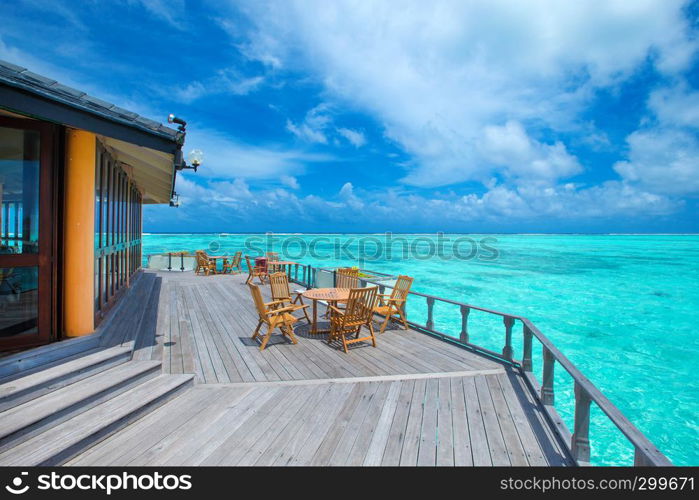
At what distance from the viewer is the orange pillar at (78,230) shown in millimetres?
3670

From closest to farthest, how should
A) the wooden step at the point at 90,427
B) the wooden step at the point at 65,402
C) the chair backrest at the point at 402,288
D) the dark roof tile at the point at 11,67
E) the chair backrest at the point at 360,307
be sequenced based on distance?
the wooden step at the point at 90,427 → the wooden step at the point at 65,402 → the dark roof tile at the point at 11,67 → the chair backrest at the point at 360,307 → the chair backrest at the point at 402,288

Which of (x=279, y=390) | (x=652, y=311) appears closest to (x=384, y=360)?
(x=279, y=390)

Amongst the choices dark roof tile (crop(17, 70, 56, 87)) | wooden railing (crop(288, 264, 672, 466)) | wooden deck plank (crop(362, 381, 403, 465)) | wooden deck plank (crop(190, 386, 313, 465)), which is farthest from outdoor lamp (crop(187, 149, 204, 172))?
wooden railing (crop(288, 264, 672, 466))

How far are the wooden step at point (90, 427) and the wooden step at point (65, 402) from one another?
54 millimetres

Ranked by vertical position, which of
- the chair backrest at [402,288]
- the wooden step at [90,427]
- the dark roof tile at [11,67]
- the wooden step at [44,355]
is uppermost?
the dark roof tile at [11,67]

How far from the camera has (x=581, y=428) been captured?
2615mm

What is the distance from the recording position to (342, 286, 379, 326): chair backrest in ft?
17.4

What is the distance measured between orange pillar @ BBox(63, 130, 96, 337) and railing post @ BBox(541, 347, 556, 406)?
5.21 m

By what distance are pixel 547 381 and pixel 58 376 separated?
486 centimetres

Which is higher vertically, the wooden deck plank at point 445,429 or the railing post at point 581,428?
the railing post at point 581,428

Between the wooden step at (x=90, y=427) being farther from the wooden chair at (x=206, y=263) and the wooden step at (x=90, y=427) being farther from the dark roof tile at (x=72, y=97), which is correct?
the wooden chair at (x=206, y=263)

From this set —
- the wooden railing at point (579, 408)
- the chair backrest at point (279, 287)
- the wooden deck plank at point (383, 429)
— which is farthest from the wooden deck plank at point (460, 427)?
the chair backrest at point (279, 287)

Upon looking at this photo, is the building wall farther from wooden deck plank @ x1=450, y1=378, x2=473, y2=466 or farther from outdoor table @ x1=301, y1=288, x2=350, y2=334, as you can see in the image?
Result: wooden deck plank @ x1=450, y1=378, x2=473, y2=466
